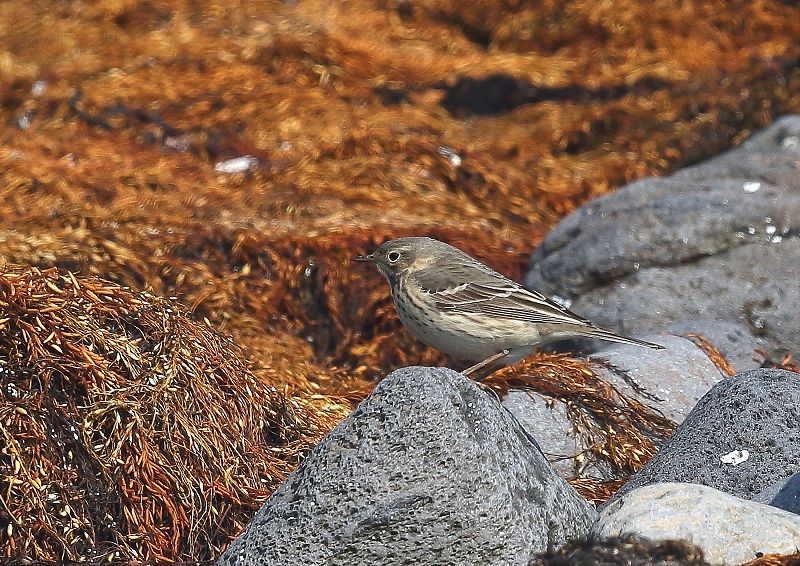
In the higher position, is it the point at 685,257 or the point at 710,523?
the point at 710,523

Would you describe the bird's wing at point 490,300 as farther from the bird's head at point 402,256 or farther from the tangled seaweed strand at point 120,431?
the tangled seaweed strand at point 120,431

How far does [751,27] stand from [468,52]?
10.0ft

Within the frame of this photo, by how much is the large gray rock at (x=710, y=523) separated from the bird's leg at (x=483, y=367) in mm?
2304

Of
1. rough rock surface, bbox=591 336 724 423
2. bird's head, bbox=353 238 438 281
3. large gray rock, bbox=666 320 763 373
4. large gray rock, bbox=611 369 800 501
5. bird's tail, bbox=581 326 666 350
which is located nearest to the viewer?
large gray rock, bbox=611 369 800 501

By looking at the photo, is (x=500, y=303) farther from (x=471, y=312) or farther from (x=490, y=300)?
(x=471, y=312)

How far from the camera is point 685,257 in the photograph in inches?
323

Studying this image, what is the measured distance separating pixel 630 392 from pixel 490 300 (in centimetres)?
91

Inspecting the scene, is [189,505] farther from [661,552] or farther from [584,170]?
[584,170]

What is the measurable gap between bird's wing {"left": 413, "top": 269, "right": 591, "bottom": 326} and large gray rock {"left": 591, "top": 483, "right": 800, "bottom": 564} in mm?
2455

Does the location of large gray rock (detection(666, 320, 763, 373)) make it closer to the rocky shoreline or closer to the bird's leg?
the rocky shoreline

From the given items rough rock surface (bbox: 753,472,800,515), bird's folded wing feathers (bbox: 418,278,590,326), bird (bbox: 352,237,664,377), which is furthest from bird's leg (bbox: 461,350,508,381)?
rough rock surface (bbox: 753,472,800,515)

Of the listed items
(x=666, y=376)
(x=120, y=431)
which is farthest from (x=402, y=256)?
(x=120, y=431)

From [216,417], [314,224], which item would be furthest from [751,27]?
[216,417]

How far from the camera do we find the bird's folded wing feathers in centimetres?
671
